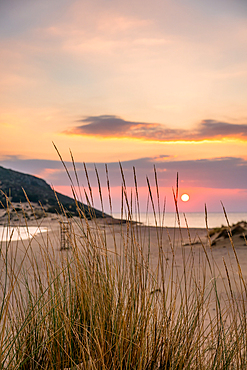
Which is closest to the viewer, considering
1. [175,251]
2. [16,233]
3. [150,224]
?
[175,251]

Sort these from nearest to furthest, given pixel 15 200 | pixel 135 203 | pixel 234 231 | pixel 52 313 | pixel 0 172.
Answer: pixel 52 313, pixel 135 203, pixel 234 231, pixel 15 200, pixel 0 172

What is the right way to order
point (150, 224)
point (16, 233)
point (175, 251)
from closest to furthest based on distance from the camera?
point (175, 251) → point (150, 224) → point (16, 233)

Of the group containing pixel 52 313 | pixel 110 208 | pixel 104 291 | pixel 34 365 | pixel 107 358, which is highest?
pixel 110 208

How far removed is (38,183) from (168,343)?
4099cm

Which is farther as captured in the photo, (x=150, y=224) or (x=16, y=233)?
(x=16, y=233)

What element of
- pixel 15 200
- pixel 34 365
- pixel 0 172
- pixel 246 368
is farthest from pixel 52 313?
pixel 0 172

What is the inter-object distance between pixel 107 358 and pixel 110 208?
0.66 m

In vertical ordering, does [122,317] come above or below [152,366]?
above

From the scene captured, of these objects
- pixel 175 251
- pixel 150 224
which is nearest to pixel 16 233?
pixel 150 224

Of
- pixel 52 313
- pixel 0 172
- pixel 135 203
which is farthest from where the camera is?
pixel 0 172

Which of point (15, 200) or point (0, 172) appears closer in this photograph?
point (15, 200)

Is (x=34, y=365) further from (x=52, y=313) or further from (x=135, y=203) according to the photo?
(x=135, y=203)

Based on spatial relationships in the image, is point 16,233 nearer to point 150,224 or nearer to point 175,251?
point 150,224

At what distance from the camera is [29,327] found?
1577 millimetres
